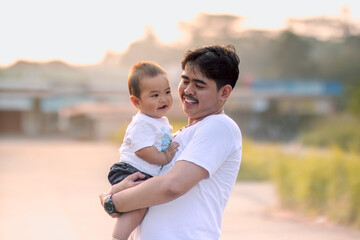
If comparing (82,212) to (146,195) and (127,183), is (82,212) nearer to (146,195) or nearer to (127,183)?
(127,183)

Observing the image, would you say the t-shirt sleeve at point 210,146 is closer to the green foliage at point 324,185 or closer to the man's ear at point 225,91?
the man's ear at point 225,91

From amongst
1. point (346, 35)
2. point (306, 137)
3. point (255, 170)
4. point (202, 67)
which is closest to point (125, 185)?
point (202, 67)

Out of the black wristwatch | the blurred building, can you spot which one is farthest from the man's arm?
the blurred building

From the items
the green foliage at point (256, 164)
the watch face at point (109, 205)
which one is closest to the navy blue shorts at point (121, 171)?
the watch face at point (109, 205)

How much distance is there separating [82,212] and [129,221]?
7.04 m

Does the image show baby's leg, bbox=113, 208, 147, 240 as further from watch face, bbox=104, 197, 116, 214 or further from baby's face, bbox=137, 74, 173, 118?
baby's face, bbox=137, 74, 173, 118

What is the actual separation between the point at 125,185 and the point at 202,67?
55cm

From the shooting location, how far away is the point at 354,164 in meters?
7.88

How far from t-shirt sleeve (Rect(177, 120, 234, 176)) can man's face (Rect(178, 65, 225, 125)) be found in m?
0.11

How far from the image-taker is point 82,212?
364 inches

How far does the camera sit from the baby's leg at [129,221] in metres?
2.38

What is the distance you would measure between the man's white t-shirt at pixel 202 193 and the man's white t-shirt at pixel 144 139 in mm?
121

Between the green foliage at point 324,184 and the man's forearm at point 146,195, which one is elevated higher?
the green foliage at point 324,184

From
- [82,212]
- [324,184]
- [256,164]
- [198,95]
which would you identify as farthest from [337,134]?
[198,95]
